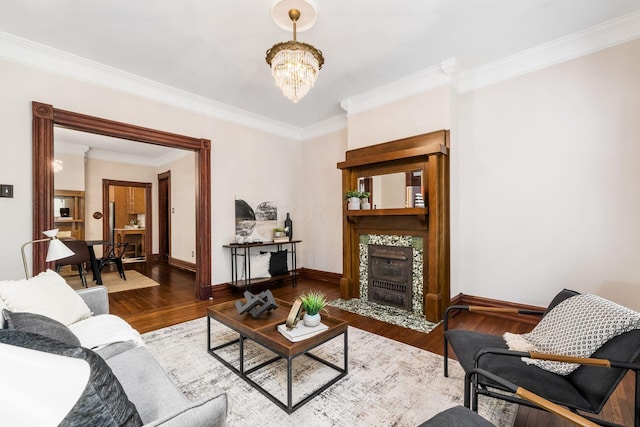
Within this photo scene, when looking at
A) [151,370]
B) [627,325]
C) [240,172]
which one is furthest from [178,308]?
[627,325]

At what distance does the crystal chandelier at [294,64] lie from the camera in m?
2.24

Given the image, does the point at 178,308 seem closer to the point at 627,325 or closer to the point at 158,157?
the point at 627,325

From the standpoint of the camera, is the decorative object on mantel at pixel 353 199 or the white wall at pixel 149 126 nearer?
the white wall at pixel 149 126

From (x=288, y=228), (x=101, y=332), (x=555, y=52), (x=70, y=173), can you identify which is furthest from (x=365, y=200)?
(x=70, y=173)

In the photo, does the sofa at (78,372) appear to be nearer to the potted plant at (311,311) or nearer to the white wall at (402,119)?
the potted plant at (311,311)

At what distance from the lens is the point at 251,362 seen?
2.41 meters

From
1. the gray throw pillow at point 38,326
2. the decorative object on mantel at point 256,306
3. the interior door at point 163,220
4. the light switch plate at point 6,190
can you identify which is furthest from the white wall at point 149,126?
the interior door at point 163,220

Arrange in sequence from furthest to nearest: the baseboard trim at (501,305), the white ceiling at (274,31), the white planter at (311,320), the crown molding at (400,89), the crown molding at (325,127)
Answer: the crown molding at (325,127)
the crown molding at (400,89)
the baseboard trim at (501,305)
the white ceiling at (274,31)
the white planter at (311,320)

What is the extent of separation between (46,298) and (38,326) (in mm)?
606

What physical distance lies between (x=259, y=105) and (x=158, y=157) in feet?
15.2

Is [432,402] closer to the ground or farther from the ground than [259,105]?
closer to the ground

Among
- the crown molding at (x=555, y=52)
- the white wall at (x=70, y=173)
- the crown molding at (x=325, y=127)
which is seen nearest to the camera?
the crown molding at (x=555, y=52)

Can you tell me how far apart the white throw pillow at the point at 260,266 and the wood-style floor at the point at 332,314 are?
271 millimetres

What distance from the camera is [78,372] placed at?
53cm
